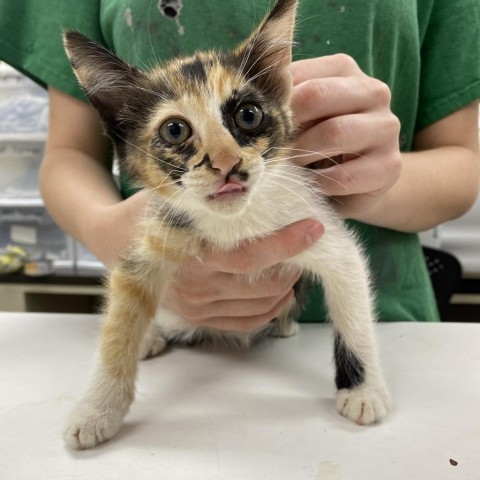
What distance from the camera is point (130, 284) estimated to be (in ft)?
2.63

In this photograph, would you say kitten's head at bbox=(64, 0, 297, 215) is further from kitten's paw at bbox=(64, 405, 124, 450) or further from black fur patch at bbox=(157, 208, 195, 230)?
kitten's paw at bbox=(64, 405, 124, 450)

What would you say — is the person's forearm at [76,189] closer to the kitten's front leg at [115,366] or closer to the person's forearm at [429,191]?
the kitten's front leg at [115,366]

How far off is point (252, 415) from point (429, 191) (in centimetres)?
64

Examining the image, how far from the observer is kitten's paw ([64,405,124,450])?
26.0 inches

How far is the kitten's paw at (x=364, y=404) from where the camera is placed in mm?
710

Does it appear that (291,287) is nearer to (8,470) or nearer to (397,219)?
(397,219)

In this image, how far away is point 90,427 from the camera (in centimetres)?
67

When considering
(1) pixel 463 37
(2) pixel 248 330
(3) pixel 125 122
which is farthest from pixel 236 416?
(1) pixel 463 37

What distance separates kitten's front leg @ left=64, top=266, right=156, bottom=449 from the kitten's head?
0.57 ft

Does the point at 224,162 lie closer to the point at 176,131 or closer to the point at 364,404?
the point at 176,131

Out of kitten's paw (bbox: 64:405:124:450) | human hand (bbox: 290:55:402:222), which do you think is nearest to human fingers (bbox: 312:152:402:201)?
human hand (bbox: 290:55:402:222)

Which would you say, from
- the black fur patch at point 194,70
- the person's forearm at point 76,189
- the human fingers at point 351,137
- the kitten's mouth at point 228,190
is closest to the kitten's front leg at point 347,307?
the human fingers at point 351,137

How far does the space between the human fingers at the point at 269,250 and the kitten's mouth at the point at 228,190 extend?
5.7 inches

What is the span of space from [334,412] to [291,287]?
0.78 feet
